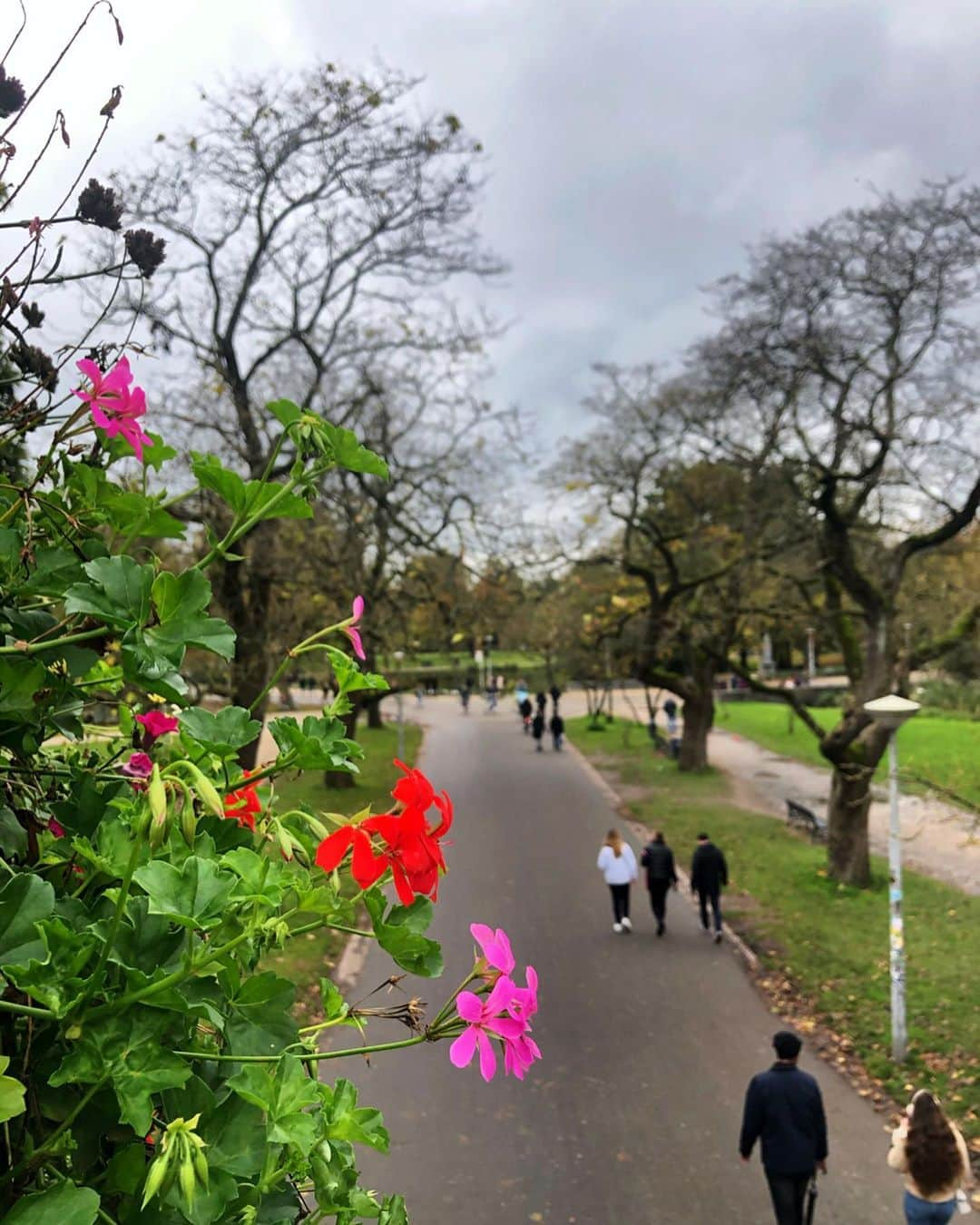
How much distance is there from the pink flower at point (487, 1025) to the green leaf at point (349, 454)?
2.39 feet

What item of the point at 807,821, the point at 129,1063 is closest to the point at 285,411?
the point at 129,1063

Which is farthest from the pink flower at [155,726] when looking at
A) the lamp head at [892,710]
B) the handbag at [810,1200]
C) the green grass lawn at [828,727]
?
the green grass lawn at [828,727]

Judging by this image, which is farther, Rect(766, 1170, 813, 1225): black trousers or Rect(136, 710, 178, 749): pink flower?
Rect(766, 1170, 813, 1225): black trousers

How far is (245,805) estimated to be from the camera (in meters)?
1.49

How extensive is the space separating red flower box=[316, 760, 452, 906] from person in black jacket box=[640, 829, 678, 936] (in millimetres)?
10055

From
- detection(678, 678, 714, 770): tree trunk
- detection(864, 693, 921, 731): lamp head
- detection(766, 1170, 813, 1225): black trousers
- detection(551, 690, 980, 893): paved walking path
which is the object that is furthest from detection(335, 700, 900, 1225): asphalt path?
detection(678, 678, 714, 770): tree trunk

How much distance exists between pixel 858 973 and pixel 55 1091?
32.1 feet

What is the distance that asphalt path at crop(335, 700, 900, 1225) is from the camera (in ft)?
18.6

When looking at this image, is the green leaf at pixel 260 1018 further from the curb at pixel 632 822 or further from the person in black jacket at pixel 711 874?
the person in black jacket at pixel 711 874

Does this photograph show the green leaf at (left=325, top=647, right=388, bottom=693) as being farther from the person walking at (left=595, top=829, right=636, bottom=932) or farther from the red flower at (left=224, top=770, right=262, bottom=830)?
the person walking at (left=595, top=829, right=636, bottom=932)

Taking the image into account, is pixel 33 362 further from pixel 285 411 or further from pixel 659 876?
pixel 659 876

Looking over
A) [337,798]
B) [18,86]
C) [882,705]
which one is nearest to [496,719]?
[337,798]

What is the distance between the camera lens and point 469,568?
→ 14727 millimetres

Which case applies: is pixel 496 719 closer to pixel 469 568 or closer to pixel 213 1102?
pixel 469 568
